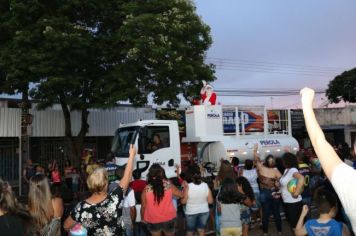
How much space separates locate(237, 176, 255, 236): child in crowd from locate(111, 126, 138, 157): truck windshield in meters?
6.50

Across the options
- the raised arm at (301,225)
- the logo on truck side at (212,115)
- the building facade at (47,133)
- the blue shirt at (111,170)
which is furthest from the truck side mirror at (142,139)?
the raised arm at (301,225)

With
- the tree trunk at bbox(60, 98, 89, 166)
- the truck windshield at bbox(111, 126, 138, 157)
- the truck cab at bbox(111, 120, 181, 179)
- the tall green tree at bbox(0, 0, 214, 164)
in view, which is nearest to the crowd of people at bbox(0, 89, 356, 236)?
the truck cab at bbox(111, 120, 181, 179)

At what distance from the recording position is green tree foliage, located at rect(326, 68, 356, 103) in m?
50.8

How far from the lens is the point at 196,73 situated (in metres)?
18.8

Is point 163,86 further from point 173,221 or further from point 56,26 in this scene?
point 173,221

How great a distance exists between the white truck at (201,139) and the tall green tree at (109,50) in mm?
2636

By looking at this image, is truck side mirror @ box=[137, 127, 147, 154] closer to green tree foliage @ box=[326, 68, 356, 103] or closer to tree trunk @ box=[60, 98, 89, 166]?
tree trunk @ box=[60, 98, 89, 166]

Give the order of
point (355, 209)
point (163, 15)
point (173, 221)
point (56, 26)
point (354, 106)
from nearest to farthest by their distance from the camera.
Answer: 1. point (355, 209)
2. point (173, 221)
3. point (56, 26)
4. point (163, 15)
5. point (354, 106)

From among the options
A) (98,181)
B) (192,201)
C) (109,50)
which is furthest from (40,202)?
(109,50)

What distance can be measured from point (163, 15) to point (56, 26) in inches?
166

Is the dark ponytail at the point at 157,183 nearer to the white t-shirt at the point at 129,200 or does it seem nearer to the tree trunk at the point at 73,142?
the white t-shirt at the point at 129,200

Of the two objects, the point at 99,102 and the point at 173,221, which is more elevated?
the point at 99,102

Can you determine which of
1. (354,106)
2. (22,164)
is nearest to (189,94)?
(22,164)

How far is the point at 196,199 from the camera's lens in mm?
7277
